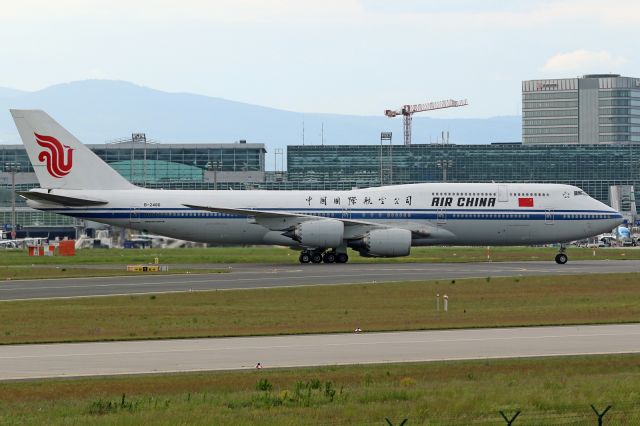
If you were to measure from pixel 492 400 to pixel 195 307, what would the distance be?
20796 mm

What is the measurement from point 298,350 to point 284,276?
86.8ft

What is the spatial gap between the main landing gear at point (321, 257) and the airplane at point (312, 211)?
0.06 meters

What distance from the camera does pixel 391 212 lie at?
64625 mm

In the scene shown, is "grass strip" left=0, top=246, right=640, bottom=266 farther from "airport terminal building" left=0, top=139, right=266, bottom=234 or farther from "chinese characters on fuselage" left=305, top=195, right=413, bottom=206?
"airport terminal building" left=0, top=139, right=266, bottom=234

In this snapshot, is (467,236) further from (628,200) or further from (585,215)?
(628,200)

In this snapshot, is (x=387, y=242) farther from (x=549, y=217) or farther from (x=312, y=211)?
(x=549, y=217)

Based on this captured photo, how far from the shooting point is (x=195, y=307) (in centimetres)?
3878

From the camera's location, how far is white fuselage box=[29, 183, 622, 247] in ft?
209

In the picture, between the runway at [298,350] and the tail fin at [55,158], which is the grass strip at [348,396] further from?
the tail fin at [55,158]

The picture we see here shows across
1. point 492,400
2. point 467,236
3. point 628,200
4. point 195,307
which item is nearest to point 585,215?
point 467,236

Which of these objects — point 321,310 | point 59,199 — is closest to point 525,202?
point 59,199

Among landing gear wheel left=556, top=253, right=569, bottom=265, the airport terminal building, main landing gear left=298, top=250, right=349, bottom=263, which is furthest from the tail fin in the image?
the airport terminal building

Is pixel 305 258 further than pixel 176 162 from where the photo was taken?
No

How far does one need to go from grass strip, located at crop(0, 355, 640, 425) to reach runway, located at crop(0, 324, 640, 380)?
137cm
